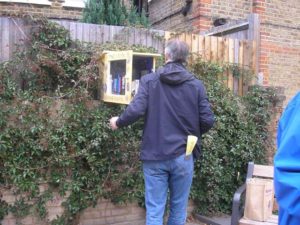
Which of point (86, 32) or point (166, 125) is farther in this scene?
point (86, 32)

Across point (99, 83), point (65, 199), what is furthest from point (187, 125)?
point (65, 199)

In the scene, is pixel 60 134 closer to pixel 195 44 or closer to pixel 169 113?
pixel 169 113

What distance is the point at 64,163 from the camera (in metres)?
4.55

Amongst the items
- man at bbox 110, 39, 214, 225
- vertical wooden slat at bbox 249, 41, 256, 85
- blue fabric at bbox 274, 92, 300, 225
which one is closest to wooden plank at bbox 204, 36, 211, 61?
vertical wooden slat at bbox 249, 41, 256, 85

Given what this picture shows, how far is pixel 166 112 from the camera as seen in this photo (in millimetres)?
3760

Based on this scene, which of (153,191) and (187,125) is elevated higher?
(187,125)

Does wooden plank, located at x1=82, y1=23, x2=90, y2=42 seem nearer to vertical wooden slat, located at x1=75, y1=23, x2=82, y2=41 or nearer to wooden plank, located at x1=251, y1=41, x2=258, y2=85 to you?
vertical wooden slat, located at x1=75, y1=23, x2=82, y2=41

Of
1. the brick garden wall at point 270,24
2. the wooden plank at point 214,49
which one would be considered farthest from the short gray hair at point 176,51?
the brick garden wall at point 270,24

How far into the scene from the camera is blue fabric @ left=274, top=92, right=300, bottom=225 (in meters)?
1.38

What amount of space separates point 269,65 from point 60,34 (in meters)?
5.20

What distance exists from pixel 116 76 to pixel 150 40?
3.17 feet

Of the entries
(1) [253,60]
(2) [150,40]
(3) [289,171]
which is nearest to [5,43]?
(2) [150,40]

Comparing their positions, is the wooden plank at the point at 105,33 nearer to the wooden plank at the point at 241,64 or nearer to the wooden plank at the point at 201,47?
the wooden plank at the point at 201,47

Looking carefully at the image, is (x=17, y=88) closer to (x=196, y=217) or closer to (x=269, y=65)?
(x=196, y=217)
